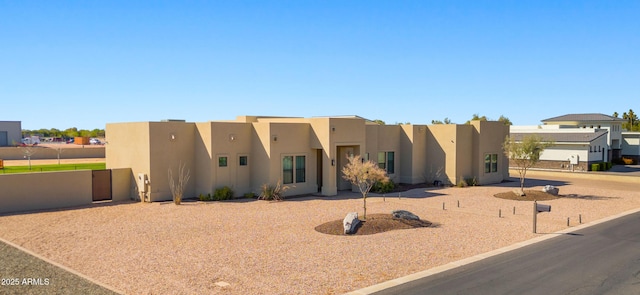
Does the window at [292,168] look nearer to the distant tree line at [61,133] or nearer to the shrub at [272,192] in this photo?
the shrub at [272,192]

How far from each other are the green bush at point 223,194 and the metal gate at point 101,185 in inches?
195

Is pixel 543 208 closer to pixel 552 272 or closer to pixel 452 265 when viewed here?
pixel 552 272

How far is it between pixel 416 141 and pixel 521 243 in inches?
615

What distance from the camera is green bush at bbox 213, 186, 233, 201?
22.2 meters

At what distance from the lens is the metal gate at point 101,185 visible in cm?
2153

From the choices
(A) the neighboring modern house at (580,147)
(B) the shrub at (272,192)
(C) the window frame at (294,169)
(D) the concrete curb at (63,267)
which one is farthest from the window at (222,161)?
(A) the neighboring modern house at (580,147)

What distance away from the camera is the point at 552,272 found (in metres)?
11.2

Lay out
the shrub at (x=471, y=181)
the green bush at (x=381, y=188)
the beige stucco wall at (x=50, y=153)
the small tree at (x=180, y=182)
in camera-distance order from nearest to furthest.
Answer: the small tree at (x=180, y=182) < the green bush at (x=381, y=188) < the shrub at (x=471, y=181) < the beige stucco wall at (x=50, y=153)

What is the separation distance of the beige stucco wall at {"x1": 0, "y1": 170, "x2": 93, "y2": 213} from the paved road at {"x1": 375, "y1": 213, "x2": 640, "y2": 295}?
1633 centimetres

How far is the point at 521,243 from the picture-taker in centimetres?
1417

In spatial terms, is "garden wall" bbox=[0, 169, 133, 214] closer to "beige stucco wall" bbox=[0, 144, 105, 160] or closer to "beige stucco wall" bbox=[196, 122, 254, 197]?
"beige stucco wall" bbox=[196, 122, 254, 197]

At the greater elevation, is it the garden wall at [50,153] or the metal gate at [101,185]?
the garden wall at [50,153]

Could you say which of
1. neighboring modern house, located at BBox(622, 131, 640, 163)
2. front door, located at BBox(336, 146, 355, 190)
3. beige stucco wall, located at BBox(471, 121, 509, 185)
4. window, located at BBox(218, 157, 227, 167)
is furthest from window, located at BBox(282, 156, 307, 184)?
neighboring modern house, located at BBox(622, 131, 640, 163)

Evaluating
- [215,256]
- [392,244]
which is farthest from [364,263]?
[215,256]
